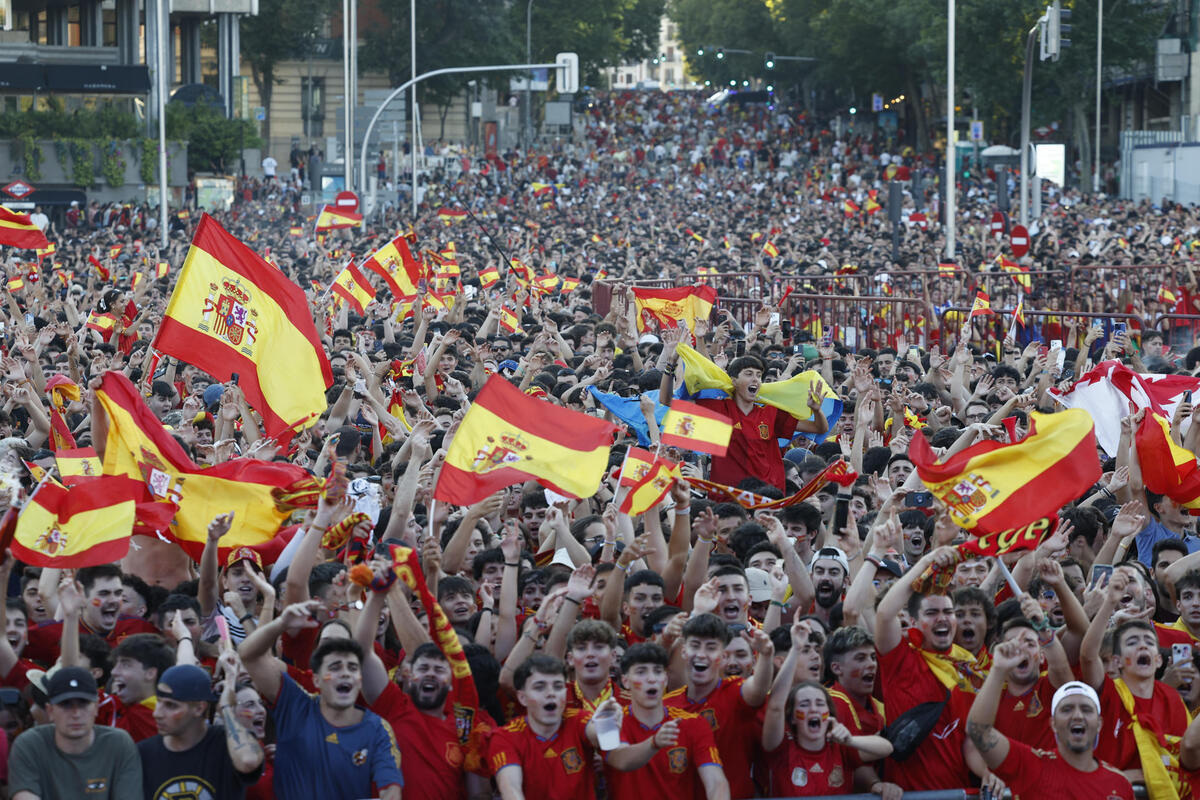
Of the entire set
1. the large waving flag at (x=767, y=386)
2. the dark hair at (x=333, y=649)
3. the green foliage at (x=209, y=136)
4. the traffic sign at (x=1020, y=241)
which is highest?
the green foliage at (x=209, y=136)

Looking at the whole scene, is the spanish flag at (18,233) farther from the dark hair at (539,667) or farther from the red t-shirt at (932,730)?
the red t-shirt at (932,730)

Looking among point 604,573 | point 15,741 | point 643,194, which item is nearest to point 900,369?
point 604,573

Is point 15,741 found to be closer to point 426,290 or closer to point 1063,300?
point 426,290

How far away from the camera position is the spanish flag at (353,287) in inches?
746

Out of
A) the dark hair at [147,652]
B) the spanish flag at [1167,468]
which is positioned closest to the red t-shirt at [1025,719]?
the dark hair at [147,652]

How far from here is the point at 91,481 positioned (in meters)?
8.03

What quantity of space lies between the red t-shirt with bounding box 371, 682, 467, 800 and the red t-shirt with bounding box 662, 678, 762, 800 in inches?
31.7

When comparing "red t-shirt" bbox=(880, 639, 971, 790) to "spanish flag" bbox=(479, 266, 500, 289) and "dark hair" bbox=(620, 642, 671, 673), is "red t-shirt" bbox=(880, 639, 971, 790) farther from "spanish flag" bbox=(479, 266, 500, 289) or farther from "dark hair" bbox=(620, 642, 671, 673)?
"spanish flag" bbox=(479, 266, 500, 289)

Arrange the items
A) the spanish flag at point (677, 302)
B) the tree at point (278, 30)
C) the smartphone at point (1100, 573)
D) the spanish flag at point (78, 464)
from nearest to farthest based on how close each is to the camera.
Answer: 1. the smartphone at point (1100, 573)
2. the spanish flag at point (78, 464)
3. the spanish flag at point (677, 302)
4. the tree at point (278, 30)

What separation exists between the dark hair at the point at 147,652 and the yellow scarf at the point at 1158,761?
3.66 metres

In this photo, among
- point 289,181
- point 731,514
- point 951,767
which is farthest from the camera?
point 289,181

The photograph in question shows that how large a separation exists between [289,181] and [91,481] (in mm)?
48858

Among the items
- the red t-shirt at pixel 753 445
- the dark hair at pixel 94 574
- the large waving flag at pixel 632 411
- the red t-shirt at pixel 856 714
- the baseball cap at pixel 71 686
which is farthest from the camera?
the large waving flag at pixel 632 411

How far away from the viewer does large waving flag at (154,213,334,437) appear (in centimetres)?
1055
